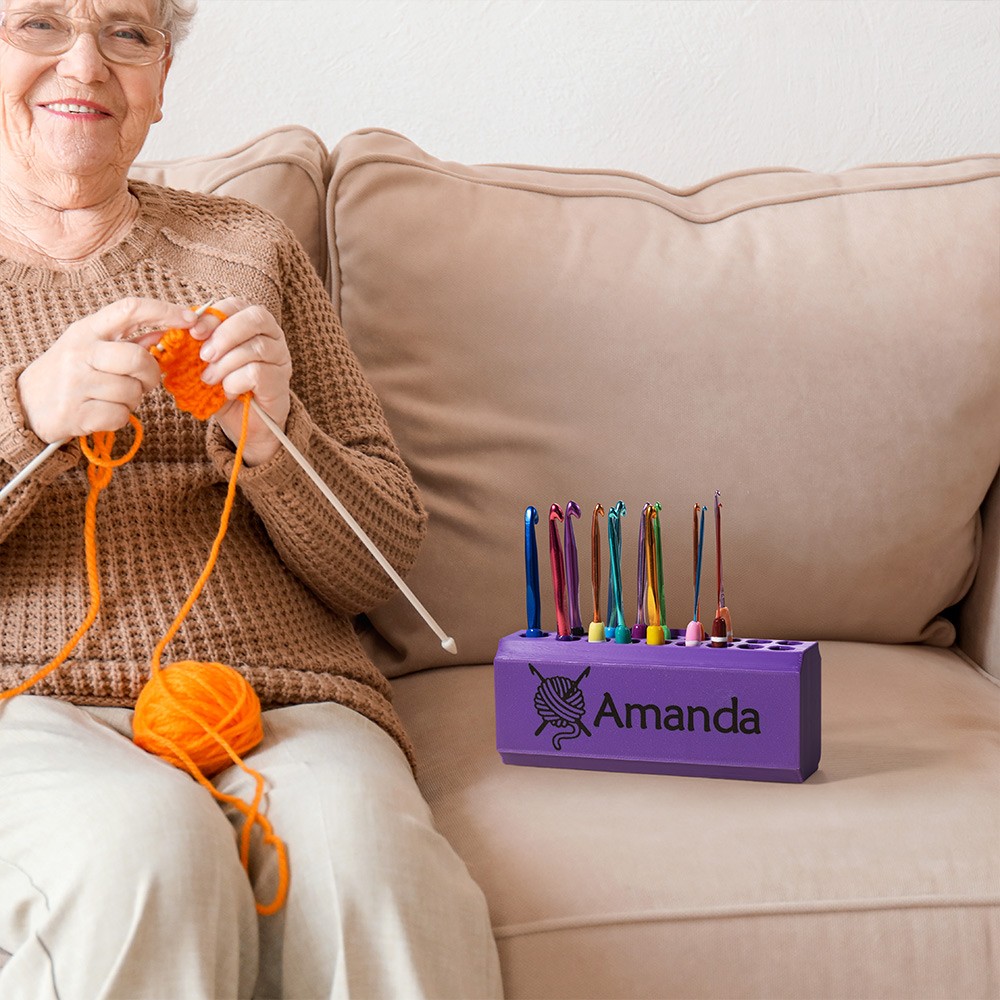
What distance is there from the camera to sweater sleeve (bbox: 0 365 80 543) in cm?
102

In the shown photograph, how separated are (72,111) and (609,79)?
826mm

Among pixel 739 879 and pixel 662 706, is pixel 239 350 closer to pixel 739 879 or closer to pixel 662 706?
pixel 662 706

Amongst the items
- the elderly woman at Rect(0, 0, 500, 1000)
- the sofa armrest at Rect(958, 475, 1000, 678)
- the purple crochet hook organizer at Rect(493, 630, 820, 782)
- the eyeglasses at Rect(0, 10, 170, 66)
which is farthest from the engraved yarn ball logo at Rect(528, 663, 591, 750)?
the eyeglasses at Rect(0, 10, 170, 66)

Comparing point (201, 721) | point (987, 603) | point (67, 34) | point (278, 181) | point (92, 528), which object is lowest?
point (987, 603)

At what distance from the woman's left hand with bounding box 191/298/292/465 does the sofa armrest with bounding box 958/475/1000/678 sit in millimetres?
828

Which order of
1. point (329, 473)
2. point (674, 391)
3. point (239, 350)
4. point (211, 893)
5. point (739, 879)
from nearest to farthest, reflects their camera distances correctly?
point (211, 893) → point (739, 879) → point (239, 350) → point (329, 473) → point (674, 391)

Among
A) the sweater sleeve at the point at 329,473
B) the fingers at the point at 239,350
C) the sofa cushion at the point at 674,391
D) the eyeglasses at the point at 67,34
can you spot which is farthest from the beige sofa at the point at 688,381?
the fingers at the point at 239,350

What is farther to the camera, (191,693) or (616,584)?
(616,584)

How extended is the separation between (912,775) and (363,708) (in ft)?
1.55

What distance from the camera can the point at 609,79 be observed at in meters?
1.75

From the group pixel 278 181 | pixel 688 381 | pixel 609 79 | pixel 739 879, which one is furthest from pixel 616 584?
pixel 609 79

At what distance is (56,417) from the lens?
1005 mm

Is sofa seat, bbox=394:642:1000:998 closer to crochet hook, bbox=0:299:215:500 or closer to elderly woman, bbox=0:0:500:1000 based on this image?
elderly woman, bbox=0:0:500:1000

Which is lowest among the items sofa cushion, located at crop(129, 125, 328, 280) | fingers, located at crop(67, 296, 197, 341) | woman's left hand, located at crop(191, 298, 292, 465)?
woman's left hand, located at crop(191, 298, 292, 465)
